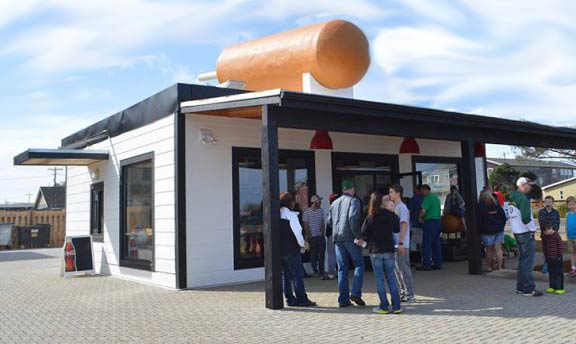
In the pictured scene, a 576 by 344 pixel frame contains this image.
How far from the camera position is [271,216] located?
274 inches

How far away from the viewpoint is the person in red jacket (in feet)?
24.5

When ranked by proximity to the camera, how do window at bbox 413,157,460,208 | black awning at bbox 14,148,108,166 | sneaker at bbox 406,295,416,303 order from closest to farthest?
sneaker at bbox 406,295,416,303
black awning at bbox 14,148,108,166
window at bbox 413,157,460,208

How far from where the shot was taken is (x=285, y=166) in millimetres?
10578

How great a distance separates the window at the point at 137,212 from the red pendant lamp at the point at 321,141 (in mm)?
3177

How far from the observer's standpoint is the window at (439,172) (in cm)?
1321

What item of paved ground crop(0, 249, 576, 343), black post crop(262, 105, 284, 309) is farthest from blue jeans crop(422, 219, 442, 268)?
black post crop(262, 105, 284, 309)

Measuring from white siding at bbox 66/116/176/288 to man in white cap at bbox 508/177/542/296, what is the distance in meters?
5.55

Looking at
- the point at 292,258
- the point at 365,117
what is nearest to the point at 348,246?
the point at 292,258

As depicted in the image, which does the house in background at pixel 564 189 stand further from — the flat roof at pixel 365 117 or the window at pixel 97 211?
the window at pixel 97 211

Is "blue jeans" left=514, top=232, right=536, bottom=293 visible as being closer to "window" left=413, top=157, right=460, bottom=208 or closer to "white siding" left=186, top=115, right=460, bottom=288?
"white siding" left=186, top=115, right=460, bottom=288

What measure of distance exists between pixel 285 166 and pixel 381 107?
118 inches

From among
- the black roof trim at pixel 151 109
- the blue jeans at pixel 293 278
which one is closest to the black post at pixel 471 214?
the blue jeans at pixel 293 278

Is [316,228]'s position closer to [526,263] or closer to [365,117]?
[365,117]

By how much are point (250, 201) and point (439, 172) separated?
242 inches
